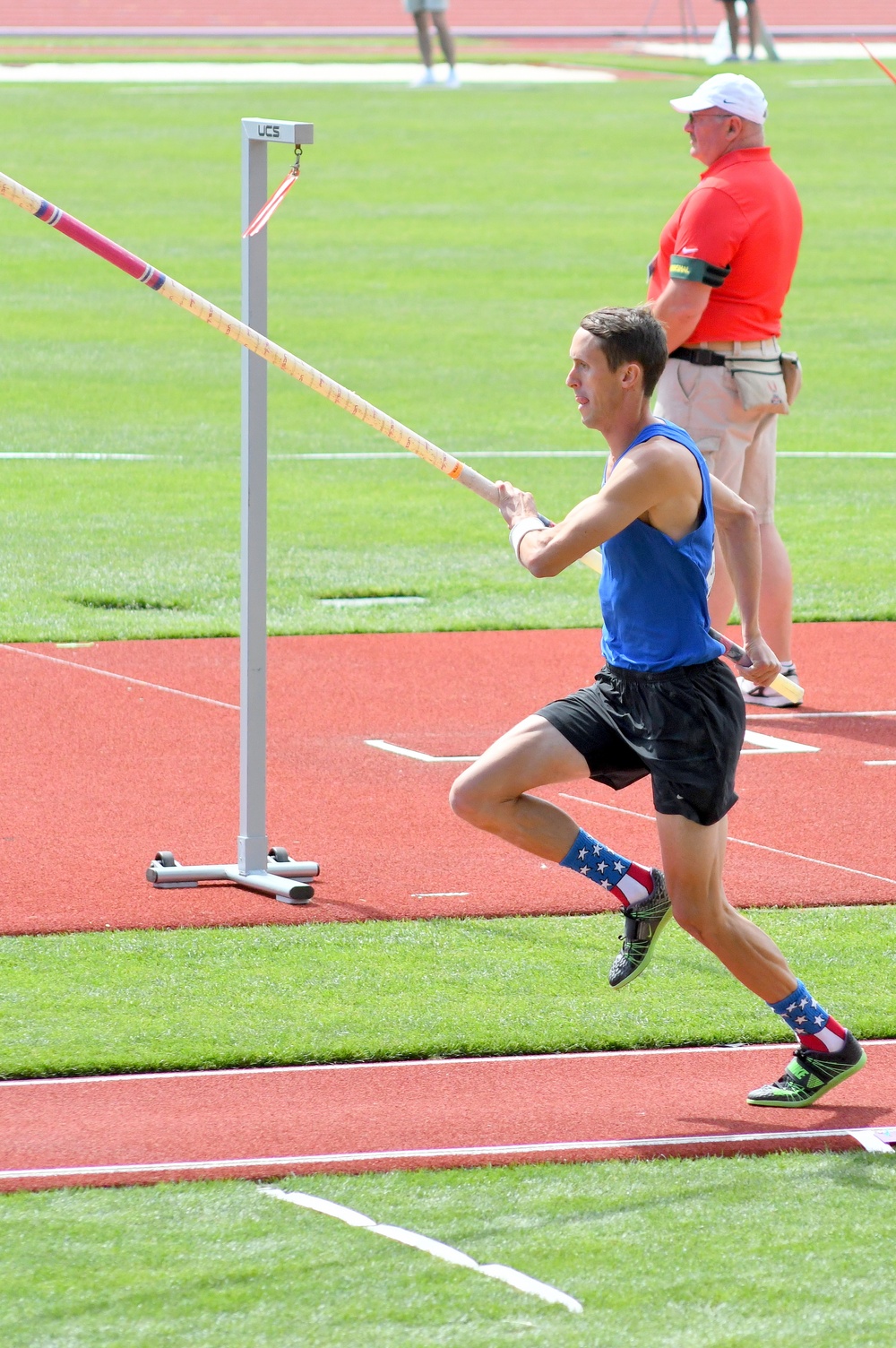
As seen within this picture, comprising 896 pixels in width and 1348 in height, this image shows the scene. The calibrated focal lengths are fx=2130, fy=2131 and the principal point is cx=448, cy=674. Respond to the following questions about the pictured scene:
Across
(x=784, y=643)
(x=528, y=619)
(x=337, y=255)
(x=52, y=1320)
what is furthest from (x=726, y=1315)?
(x=337, y=255)

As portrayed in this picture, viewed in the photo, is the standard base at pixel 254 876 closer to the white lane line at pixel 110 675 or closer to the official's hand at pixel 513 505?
the official's hand at pixel 513 505

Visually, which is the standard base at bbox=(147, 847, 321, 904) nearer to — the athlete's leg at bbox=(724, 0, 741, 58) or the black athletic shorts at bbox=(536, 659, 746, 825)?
the black athletic shorts at bbox=(536, 659, 746, 825)

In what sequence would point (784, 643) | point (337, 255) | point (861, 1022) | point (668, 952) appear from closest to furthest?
point (861, 1022) → point (668, 952) → point (784, 643) → point (337, 255)

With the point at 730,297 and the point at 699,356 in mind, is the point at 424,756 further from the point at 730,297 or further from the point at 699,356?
the point at 730,297

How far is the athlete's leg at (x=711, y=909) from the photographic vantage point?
5574 millimetres

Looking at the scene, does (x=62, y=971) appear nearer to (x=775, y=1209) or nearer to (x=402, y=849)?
(x=402, y=849)

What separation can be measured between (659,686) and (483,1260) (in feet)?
5.45

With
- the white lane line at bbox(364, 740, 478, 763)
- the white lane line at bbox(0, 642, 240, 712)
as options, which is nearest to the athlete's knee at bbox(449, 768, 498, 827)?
the white lane line at bbox(364, 740, 478, 763)

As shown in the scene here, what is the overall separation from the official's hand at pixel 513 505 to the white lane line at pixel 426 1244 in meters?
1.96

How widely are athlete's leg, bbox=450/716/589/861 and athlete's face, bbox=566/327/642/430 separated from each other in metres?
0.89

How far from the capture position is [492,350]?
20.5 metres

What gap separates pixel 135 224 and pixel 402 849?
65.1 ft

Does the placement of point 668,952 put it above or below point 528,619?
below

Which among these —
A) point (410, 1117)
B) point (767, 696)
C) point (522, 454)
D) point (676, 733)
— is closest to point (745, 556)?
point (676, 733)
